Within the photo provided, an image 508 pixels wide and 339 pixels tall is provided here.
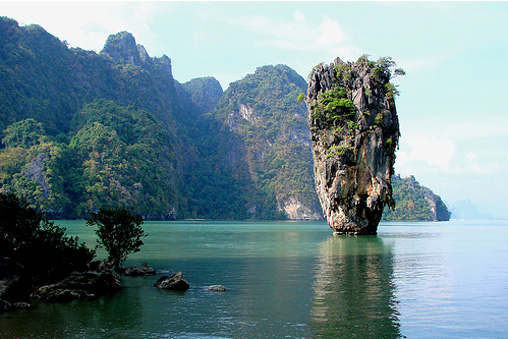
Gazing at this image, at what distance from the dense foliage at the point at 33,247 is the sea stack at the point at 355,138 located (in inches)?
1419

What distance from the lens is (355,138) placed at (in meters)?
49.8

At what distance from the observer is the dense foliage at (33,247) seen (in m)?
16.0

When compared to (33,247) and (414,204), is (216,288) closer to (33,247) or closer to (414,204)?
(33,247)

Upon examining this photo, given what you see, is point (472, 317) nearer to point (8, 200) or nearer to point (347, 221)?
point (8, 200)

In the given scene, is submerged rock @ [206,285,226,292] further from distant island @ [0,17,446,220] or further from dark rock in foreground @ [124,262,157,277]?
distant island @ [0,17,446,220]

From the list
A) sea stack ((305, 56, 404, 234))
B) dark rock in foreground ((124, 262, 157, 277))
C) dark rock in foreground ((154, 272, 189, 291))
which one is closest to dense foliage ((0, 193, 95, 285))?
dark rock in foreground ((124, 262, 157, 277))

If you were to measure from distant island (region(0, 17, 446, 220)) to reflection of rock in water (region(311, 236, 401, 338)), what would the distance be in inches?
3402

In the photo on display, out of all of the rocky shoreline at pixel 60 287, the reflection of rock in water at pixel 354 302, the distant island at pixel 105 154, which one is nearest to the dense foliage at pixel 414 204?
the distant island at pixel 105 154

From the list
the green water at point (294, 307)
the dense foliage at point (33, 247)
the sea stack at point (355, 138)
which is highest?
the sea stack at point (355, 138)

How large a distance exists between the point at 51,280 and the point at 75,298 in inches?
Answer: 94.4

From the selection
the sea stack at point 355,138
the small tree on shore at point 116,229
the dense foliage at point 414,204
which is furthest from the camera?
the dense foliage at point 414,204

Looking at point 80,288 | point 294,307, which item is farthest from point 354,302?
point 80,288

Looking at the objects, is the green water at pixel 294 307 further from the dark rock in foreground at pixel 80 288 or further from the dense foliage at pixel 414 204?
the dense foliage at pixel 414 204

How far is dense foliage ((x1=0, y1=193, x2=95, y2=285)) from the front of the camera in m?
16.0
